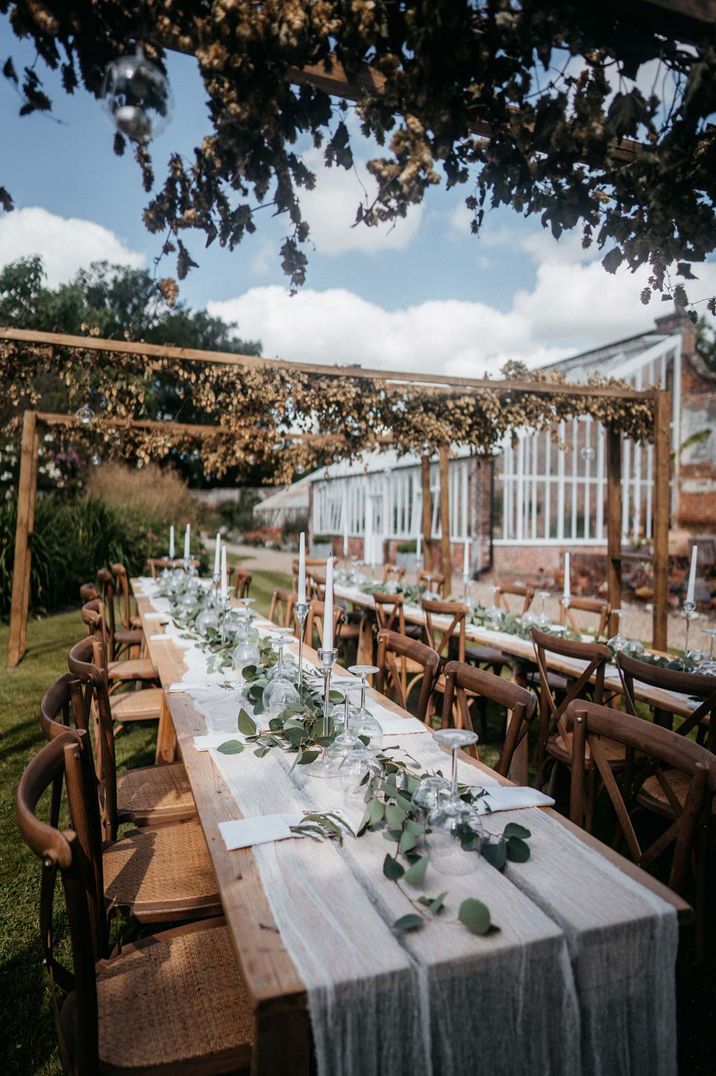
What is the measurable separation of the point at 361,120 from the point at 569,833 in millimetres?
1920

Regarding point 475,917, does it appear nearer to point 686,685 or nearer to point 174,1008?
point 174,1008

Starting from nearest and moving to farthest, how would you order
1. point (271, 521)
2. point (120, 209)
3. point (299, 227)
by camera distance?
point (299, 227) → point (120, 209) → point (271, 521)

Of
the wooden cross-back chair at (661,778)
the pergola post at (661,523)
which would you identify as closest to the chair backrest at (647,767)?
the wooden cross-back chair at (661,778)

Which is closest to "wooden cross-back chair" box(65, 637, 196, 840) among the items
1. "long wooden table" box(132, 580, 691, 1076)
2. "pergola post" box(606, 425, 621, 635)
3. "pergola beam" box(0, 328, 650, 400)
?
"long wooden table" box(132, 580, 691, 1076)

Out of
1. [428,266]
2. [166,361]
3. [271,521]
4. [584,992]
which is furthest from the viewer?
[271,521]

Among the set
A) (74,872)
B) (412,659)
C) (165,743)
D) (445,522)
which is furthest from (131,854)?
(445,522)

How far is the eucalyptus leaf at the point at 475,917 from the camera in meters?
1.16

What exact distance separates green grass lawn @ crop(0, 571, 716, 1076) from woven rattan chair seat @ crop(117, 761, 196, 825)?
61 centimetres

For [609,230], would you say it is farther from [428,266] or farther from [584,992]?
[584,992]

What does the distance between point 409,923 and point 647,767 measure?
1638 mm

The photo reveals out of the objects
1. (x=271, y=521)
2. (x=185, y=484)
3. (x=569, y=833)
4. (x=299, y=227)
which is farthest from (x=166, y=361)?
(x=271, y=521)

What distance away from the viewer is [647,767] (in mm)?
2482

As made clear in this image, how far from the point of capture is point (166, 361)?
6.27 meters

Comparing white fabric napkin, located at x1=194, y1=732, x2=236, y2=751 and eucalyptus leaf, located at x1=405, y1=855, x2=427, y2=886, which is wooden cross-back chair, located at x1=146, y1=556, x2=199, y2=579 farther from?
eucalyptus leaf, located at x1=405, y1=855, x2=427, y2=886
